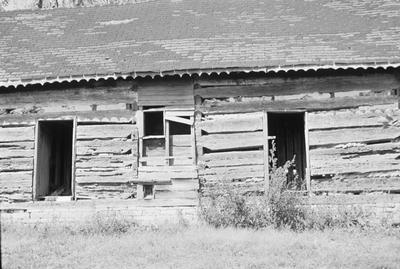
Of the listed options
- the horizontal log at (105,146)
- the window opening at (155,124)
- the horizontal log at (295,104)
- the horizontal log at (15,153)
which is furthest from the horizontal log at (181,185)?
the horizontal log at (15,153)

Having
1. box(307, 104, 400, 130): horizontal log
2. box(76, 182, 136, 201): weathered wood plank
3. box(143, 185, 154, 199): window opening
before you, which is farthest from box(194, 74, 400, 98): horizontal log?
box(76, 182, 136, 201): weathered wood plank

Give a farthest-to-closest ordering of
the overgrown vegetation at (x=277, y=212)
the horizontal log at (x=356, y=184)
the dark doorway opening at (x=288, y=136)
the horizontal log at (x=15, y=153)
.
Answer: the dark doorway opening at (x=288, y=136) < the horizontal log at (x=15, y=153) < the horizontal log at (x=356, y=184) < the overgrown vegetation at (x=277, y=212)

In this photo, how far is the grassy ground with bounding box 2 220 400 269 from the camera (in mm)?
6727

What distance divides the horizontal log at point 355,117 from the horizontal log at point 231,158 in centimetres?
140

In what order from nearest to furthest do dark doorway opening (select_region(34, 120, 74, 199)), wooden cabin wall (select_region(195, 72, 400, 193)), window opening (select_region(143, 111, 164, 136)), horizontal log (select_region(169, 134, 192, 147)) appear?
1. wooden cabin wall (select_region(195, 72, 400, 193))
2. horizontal log (select_region(169, 134, 192, 147))
3. dark doorway opening (select_region(34, 120, 74, 199))
4. window opening (select_region(143, 111, 164, 136))

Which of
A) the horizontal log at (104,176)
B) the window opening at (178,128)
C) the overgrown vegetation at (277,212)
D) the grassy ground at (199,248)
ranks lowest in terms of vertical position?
the grassy ground at (199,248)

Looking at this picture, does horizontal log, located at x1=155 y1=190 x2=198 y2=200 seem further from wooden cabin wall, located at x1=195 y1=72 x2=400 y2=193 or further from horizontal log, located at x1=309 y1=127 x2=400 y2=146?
horizontal log, located at x1=309 y1=127 x2=400 y2=146

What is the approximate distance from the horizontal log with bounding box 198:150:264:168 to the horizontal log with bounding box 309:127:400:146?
1.29 meters

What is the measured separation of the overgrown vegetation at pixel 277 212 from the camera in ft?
29.9

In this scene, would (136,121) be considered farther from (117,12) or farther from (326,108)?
(117,12)

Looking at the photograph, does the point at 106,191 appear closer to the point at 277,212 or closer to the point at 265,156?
the point at 265,156

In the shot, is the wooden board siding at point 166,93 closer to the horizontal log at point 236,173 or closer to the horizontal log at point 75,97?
the horizontal log at point 75,97

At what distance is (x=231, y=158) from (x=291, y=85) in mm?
Answer: 2180

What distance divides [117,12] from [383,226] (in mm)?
10342
